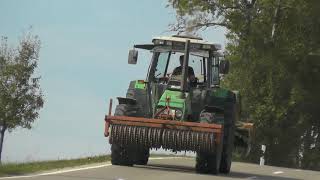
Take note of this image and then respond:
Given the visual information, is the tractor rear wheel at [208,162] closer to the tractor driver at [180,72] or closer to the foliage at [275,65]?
the tractor driver at [180,72]

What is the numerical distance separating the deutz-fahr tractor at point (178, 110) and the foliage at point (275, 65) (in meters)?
19.7

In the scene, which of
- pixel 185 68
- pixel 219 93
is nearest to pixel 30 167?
pixel 185 68

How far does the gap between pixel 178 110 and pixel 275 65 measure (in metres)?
22.4

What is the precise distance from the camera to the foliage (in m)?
41.1

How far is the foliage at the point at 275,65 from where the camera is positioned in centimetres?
4106

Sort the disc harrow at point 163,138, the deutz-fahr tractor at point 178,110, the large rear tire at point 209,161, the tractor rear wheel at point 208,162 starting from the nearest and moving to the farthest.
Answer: the disc harrow at point 163,138, the deutz-fahr tractor at point 178,110, the large rear tire at point 209,161, the tractor rear wheel at point 208,162

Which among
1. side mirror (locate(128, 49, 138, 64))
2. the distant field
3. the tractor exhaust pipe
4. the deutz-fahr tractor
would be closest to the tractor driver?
the deutz-fahr tractor

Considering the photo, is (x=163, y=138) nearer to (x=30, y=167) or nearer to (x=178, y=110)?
(x=178, y=110)

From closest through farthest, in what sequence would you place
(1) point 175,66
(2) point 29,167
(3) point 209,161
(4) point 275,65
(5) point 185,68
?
(2) point 29,167 < (3) point 209,161 < (5) point 185,68 < (1) point 175,66 < (4) point 275,65

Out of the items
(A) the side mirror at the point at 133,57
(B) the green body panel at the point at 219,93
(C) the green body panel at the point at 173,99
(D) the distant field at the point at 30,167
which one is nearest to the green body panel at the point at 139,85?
(A) the side mirror at the point at 133,57

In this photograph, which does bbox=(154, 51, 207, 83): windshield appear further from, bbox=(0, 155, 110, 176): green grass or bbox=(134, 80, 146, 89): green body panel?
bbox=(0, 155, 110, 176): green grass

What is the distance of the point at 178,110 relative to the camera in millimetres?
19562

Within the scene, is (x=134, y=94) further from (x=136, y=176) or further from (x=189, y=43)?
(x=136, y=176)

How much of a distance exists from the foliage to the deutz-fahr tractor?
64.7 ft
